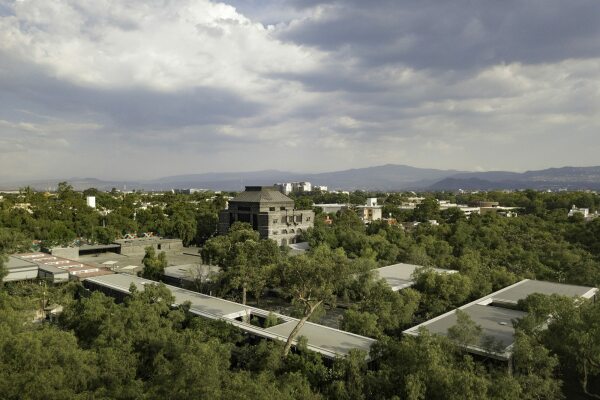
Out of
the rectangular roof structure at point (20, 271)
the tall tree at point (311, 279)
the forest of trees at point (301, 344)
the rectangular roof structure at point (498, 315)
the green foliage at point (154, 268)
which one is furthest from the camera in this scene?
the green foliage at point (154, 268)

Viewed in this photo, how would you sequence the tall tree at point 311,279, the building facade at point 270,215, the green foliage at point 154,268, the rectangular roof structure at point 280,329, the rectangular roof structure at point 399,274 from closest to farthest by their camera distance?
1. the tall tree at point 311,279
2. the rectangular roof structure at point 280,329
3. the rectangular roof structure at point 399,274
4. the green foliage at point 154,268
5. the building facade at point 270,215

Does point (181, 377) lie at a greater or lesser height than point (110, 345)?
greater

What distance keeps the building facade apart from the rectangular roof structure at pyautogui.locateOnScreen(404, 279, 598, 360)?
24.4 meters

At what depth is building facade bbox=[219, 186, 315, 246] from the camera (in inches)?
1730

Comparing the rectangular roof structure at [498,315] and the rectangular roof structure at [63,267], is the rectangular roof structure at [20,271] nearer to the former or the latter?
the rectangular roof structure at [63,267]

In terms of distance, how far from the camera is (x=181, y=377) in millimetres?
9695

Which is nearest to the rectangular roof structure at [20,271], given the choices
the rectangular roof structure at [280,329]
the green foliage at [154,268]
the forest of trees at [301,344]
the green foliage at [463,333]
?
the forest of trees at [301,344]

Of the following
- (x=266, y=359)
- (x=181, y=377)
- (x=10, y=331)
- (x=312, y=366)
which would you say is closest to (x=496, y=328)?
(x=312, y=366)

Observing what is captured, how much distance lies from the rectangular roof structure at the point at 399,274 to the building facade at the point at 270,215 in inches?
654

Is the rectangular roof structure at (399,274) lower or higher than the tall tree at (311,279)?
lower

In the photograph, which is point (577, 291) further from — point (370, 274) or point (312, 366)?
point (312, 366)

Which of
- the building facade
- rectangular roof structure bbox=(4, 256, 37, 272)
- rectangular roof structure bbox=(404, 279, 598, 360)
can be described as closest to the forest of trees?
rectangular roof structure bbox=(404, 279, 598, 360)

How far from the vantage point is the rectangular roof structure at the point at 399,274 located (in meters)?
24.1

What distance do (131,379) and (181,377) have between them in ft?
10.8
